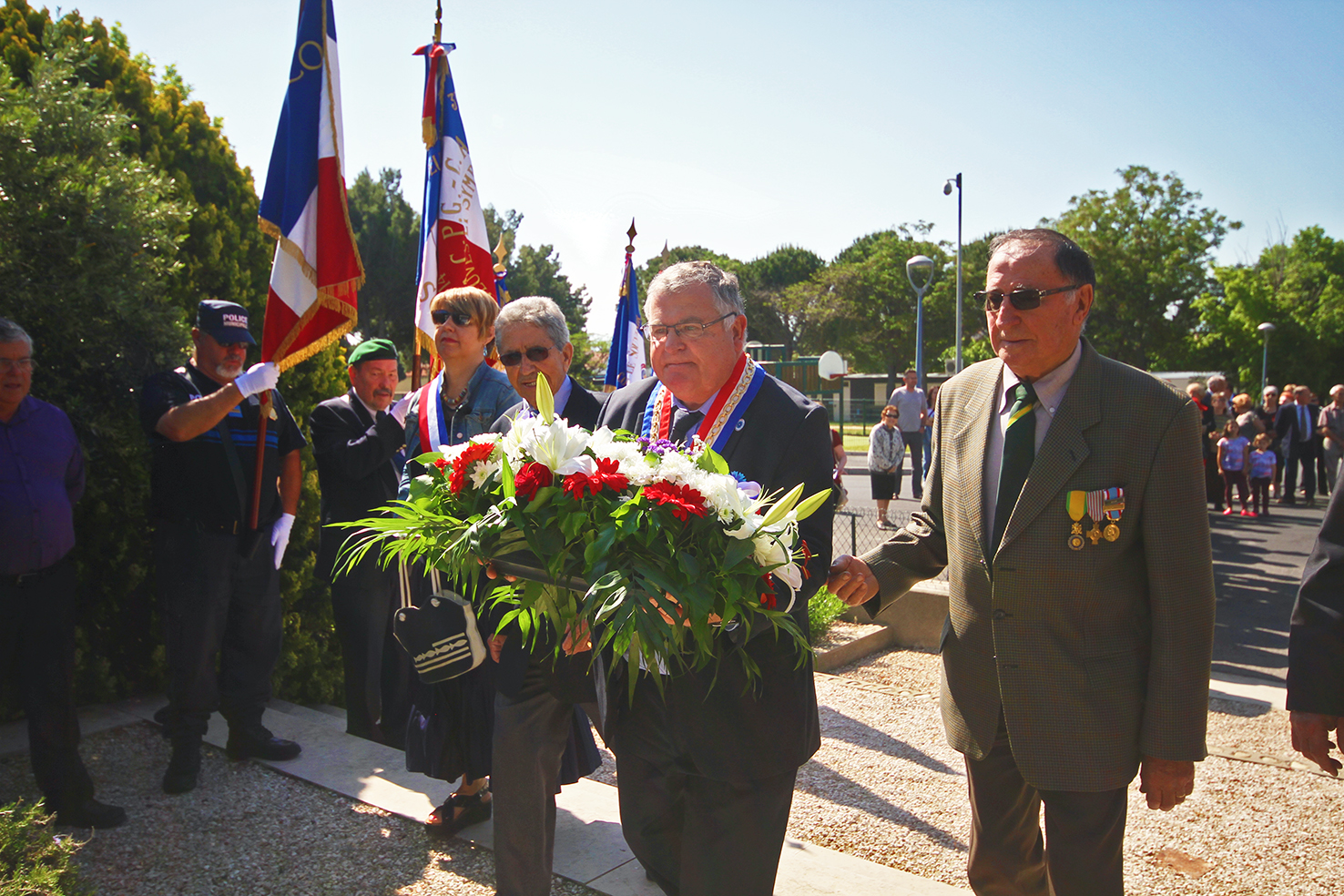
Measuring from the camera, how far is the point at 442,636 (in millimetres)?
2990

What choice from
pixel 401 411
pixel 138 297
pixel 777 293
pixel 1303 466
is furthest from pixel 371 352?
pixel 777 293

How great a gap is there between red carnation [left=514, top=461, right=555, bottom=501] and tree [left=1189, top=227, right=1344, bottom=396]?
43141mm

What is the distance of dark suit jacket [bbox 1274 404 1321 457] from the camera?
15781 millimetres

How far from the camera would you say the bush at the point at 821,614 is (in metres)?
7.01

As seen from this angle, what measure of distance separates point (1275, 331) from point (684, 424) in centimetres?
4346

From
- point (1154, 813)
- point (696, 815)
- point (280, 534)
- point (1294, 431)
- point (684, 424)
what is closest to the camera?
point (696, 815)

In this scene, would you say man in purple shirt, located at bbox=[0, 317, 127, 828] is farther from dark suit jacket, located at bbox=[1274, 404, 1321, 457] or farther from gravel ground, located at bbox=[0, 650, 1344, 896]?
dark suit jacket, located at bbox=[1274, 404, 1321, 457]

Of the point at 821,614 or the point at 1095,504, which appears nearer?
the point at 1095,504

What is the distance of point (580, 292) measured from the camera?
56125 mm

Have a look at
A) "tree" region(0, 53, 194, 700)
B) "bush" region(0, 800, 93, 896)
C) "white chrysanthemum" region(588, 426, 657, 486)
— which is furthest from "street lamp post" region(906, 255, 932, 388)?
"bush" region(0, 800, 93, 896)

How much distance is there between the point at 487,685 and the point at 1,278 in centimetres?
308

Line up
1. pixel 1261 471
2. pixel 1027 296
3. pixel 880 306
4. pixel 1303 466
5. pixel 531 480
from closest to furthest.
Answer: pixel 531 480 < pixel 1027 296 < pixel 1261 471 < pixel 1303 466 < pixel 880 306

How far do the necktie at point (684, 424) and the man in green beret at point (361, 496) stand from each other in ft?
7.32

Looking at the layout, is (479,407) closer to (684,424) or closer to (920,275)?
(684,424)
